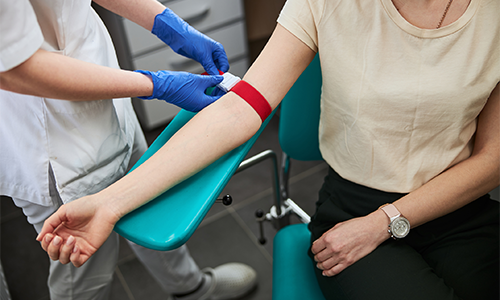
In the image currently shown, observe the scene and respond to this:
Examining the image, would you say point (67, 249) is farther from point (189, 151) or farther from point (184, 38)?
point (184, 38)

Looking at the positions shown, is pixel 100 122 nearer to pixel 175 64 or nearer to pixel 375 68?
pixel 375 68

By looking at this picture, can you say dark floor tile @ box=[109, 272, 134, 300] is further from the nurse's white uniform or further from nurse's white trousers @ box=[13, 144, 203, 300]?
the nurse's white uniform

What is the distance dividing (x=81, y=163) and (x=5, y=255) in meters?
1.23

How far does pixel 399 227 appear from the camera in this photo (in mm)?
778

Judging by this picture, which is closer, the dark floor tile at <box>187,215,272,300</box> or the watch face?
the watch face

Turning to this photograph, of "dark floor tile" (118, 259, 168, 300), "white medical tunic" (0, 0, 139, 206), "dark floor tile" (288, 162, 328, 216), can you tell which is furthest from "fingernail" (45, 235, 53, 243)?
"dark floor tile" (288, 162, 328, 216)

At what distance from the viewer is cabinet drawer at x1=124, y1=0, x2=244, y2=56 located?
184cm

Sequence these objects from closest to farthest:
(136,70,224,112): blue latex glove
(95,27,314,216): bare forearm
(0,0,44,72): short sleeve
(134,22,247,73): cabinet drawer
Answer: (0,0,44,72): short sleeve < (95,27,314,216): bare forearm < (136,70,224,112): blue latex glove < (134,22,247,73): cabinet drawer

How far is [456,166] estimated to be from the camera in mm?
810

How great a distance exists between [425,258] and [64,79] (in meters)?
0.80

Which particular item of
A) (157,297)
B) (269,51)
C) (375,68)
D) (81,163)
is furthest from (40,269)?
(375,68)

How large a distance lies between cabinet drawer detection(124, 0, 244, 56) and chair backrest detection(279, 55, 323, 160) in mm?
1118

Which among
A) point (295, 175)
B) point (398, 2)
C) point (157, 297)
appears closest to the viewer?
point (398, 2)

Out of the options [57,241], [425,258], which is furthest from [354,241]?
[57,241]
